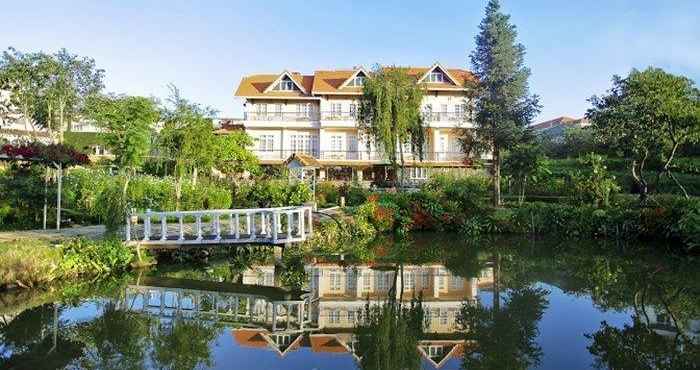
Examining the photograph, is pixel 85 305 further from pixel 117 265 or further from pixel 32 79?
pixel 32 79

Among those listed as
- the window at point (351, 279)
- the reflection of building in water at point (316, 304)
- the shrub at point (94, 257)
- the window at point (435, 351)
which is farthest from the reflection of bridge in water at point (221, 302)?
the window at point (435, 351)

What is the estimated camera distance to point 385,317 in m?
10.6

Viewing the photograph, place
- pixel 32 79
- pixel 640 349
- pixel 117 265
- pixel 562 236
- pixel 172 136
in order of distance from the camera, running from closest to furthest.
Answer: pixel 640 349 → pixel 117 265 → pixel 172 136 → pixel 562 236 → pixel 32 79

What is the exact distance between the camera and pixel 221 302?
38.0ft

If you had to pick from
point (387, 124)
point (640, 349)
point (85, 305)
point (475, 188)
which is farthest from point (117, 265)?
point (387, 124)

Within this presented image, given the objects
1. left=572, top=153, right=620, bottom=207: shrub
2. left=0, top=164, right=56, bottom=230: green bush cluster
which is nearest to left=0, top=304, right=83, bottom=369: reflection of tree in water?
left=0, top=164, right=56, bottom=230: green bush cluster

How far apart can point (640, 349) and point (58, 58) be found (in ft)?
160

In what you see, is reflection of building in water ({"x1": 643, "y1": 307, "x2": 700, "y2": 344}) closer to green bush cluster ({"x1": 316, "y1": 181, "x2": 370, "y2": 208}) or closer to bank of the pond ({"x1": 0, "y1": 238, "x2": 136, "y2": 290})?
bank of the pond ({"x1": 0, "y1": 238, "x2": 136, "y2": 290})

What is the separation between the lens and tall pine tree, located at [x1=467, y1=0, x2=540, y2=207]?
3133cm

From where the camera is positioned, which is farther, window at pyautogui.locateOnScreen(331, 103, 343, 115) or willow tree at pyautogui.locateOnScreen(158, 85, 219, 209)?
window at pyautogui.locateOnScreen(331, 103, 343, 115)

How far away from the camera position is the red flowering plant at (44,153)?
51.1 feet

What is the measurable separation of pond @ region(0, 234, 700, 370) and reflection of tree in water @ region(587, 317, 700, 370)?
3cm

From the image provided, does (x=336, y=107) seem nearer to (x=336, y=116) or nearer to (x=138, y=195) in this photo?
(x=336, y=116)

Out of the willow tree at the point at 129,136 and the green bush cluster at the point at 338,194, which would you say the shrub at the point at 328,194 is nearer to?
the green bush cluster at the point at 338,194
